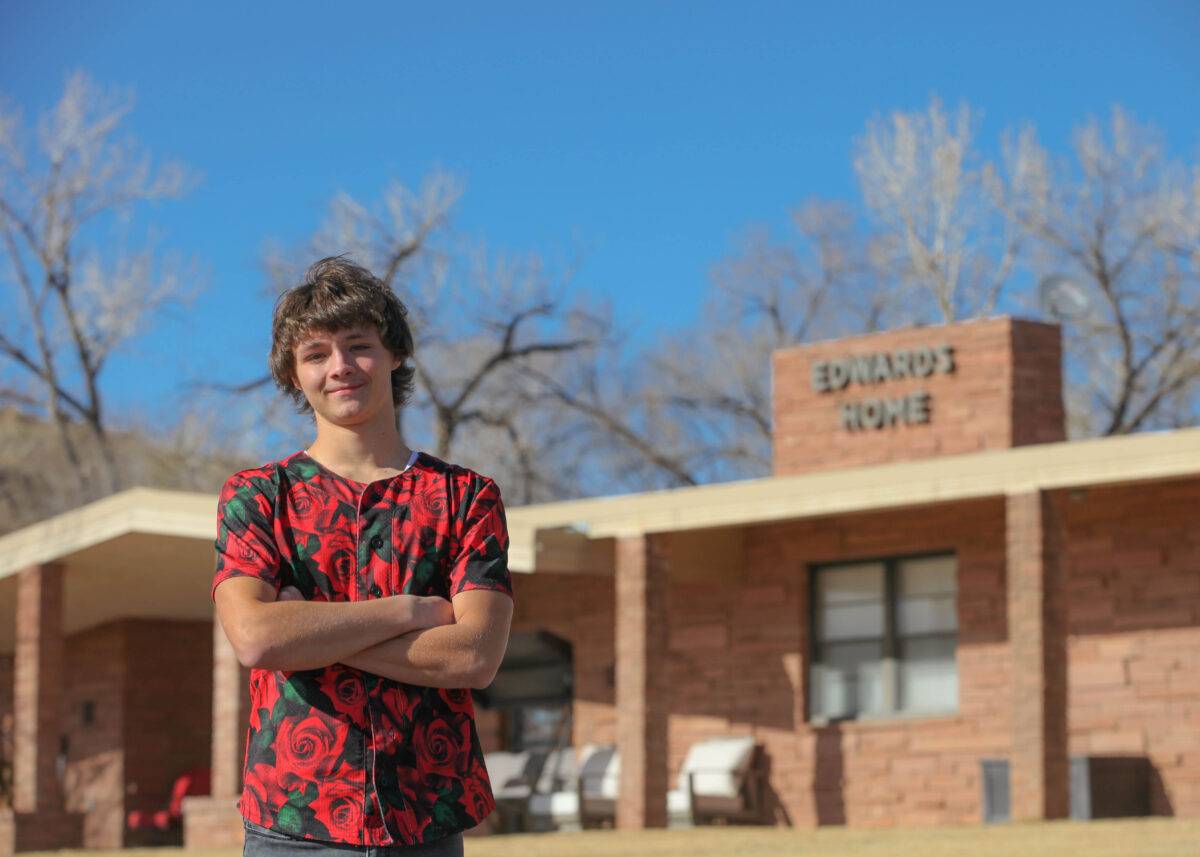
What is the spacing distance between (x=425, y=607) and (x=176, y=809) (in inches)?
764

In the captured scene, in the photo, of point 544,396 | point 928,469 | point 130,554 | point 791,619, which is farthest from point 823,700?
point 544,396

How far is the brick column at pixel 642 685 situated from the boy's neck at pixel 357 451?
13.3 m

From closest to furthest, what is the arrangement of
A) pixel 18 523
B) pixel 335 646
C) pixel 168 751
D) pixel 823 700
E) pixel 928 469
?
1. pixel 335 646
2. pixel 928 469
3. pixel 823 700
4. pixel 168 751
5. pixel 18 523

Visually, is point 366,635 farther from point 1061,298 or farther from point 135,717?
point 135,717

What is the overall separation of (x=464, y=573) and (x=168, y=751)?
2090 cm

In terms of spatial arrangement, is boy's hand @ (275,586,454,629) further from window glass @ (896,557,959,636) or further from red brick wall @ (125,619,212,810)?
red brick wall @ (125,619,212,810)

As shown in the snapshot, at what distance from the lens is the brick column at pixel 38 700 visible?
60.7ft

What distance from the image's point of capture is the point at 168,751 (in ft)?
76.2

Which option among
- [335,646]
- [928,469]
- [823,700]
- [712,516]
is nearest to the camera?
[335,646]

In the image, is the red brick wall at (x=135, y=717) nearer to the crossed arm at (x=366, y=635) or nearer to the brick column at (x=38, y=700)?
the brick column at (x=38, y=700)

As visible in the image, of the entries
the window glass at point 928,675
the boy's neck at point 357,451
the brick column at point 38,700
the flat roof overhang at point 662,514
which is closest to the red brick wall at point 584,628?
the flat roof overhang at point 662,514

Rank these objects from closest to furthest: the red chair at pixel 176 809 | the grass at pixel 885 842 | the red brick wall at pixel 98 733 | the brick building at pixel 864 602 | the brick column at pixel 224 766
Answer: the grass at pixel 885 842 → the brick building at pixel 864 602 → the brick column at pixel 224 766 → the red chair at pixel 176 809 → the red brick wall at pixel 98 733

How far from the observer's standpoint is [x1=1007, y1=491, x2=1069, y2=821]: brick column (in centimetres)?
1426

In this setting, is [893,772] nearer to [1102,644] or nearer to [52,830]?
[1102,644]
